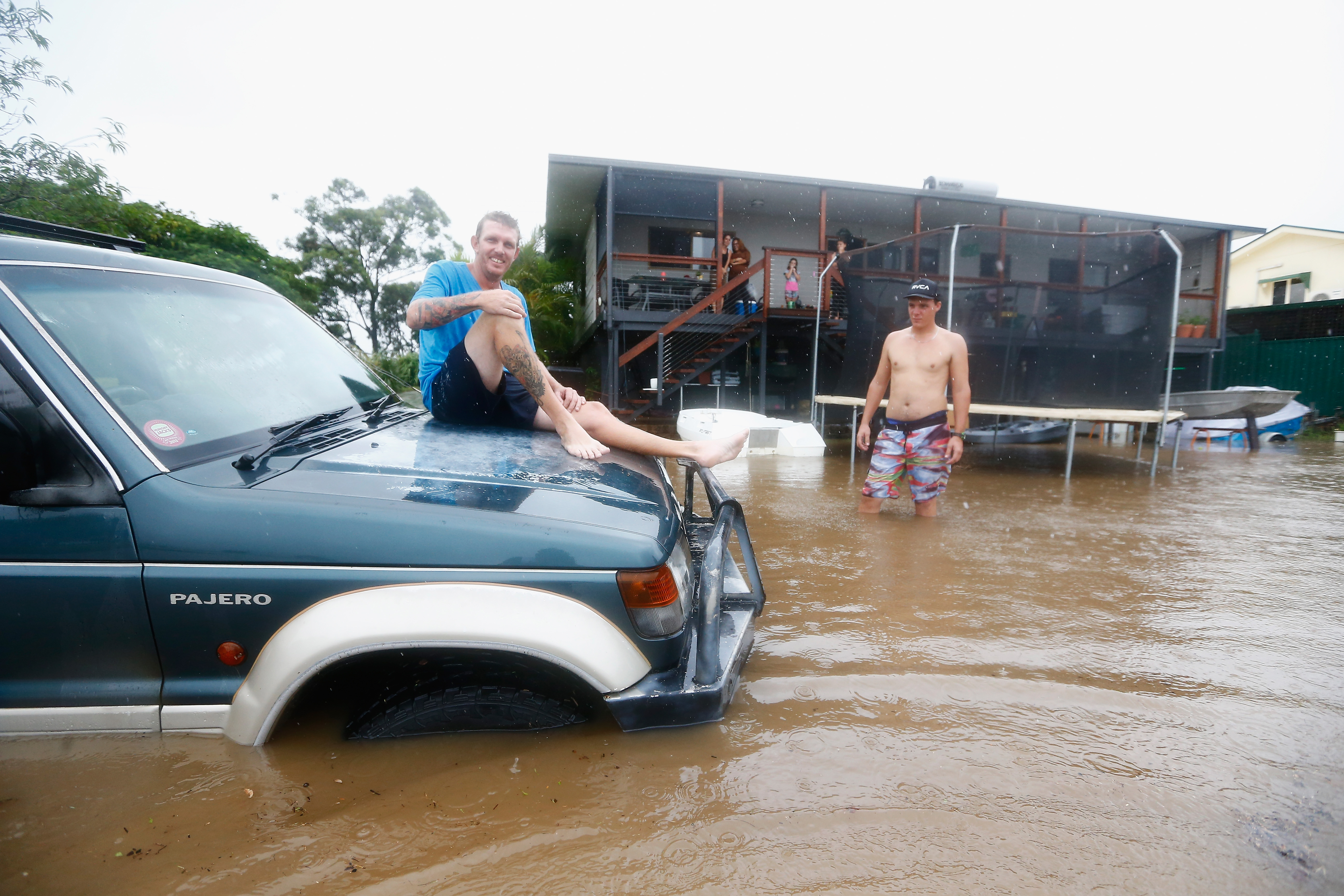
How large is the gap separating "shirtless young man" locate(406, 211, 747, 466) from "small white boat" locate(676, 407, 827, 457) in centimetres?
568

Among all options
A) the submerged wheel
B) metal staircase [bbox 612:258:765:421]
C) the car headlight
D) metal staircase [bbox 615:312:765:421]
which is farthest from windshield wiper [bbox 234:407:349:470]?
metal staircase [bbox 615:312:765:421]

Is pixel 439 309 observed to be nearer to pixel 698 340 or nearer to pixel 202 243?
pixel 698 340

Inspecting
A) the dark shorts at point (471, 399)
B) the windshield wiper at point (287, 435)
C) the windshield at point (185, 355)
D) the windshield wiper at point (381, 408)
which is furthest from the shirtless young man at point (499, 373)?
the windshield wiper at point (287, 435)

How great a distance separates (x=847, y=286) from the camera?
9.62 metres

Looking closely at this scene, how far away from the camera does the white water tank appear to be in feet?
51.8

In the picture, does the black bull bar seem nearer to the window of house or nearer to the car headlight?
the car headlight

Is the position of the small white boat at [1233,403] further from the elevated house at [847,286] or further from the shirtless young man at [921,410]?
the shirtless young man at [921,410]

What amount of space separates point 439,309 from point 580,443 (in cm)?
94

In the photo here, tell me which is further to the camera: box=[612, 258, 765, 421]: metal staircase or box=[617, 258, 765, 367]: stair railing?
box=[612, 258, 765, 421]: metal staircase

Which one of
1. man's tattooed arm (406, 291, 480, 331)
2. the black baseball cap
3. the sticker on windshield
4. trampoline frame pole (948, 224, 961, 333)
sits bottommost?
the sticker on windshield

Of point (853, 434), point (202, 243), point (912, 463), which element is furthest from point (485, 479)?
point (202, 243)

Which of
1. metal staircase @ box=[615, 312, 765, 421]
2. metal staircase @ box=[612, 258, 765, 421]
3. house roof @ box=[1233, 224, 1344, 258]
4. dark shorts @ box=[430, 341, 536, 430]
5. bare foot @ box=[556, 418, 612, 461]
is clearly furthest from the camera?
house roof @ box=[1233, 224, 1344, 258]

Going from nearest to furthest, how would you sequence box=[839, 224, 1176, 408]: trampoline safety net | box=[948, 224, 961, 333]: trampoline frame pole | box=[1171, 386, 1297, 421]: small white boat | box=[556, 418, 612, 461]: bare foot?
box=[556, 418, 612, 461]: bare foot < box=[948, 224, 961, 333]: trampoline frame pole < box=[839, 224, 1176, 408]: trampoline safety net < box=[1171, 386, 1297, 421]: small white boat

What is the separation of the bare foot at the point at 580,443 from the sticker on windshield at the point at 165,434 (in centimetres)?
113
